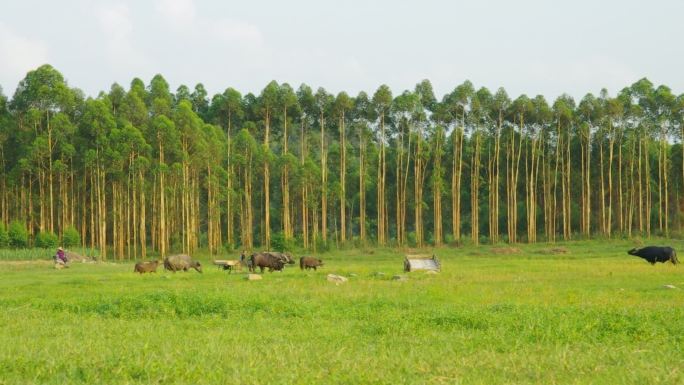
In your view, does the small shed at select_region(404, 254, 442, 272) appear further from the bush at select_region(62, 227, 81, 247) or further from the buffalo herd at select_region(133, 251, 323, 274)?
the bush at select_region(62, 227, 81, 247)

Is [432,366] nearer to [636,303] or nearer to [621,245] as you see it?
[636,303]

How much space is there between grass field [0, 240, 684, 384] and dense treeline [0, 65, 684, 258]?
32.4 m

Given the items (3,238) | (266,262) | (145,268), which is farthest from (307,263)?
(3,238)

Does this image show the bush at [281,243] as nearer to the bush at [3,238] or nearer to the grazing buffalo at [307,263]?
the bush at [3,238]

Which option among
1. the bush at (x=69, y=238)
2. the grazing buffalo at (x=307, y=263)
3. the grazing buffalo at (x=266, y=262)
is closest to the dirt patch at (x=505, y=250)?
the grazing buffalo at (x=307, y=263)

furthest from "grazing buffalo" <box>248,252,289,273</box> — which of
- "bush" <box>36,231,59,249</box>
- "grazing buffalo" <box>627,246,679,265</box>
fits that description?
"bush" <box>36,231,59,249</box>

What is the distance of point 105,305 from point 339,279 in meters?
9.37

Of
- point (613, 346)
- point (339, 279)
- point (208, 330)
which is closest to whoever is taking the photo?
point (613, 346)

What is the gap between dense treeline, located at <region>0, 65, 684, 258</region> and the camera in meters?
53.3

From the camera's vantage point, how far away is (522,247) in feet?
179

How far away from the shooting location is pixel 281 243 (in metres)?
56.5

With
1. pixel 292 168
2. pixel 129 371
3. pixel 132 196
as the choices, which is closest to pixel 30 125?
pixel 132 196

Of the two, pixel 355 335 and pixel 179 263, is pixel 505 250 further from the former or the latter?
pixel 355 335

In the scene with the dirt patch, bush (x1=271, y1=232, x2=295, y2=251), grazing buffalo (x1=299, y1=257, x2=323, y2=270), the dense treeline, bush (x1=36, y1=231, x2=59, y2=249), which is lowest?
the dirt patch
